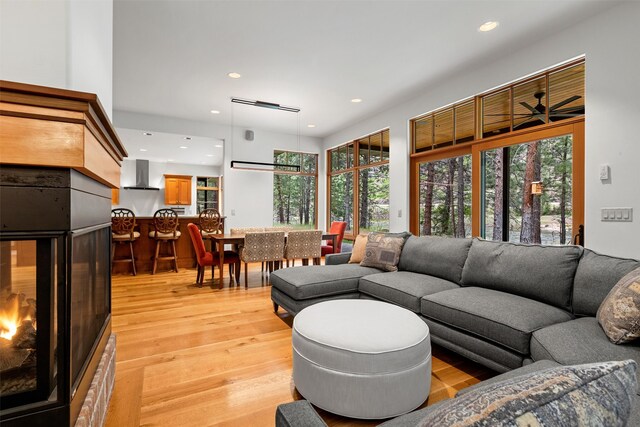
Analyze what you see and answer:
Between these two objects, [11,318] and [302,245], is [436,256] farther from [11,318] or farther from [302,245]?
[11,318]

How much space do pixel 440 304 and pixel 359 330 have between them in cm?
81

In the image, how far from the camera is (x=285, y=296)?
319 centimetres

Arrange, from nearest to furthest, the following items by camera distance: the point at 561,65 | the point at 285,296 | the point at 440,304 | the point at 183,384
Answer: the point at 183,384 < the point at 440,304 < the point at 285,296 < the point at 561,65

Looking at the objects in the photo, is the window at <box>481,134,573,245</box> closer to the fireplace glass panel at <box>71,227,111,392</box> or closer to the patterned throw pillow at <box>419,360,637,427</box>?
the patterned throw pillow at <box>419,360,637,427</box>

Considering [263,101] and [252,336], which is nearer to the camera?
[252,336]

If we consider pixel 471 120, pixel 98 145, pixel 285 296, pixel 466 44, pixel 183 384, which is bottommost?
pixel 183 384

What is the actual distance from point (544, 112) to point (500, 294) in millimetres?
2395

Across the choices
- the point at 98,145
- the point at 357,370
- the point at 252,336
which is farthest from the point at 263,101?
the point at 357,370

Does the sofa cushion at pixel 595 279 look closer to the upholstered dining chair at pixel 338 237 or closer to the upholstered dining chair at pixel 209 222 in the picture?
the upholstered dining chair at pixel 338 237

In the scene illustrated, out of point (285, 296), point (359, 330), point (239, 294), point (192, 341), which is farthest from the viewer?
point (239, 294)

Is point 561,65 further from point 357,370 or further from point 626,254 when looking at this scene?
point 357,370

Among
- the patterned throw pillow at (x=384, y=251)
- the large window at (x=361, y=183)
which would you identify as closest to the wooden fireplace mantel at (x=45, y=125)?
the patterned throw pillow at (x=384, y=251)

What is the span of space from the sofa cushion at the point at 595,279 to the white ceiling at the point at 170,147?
6611 millimetres

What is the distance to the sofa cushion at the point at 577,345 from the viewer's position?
148 cm
